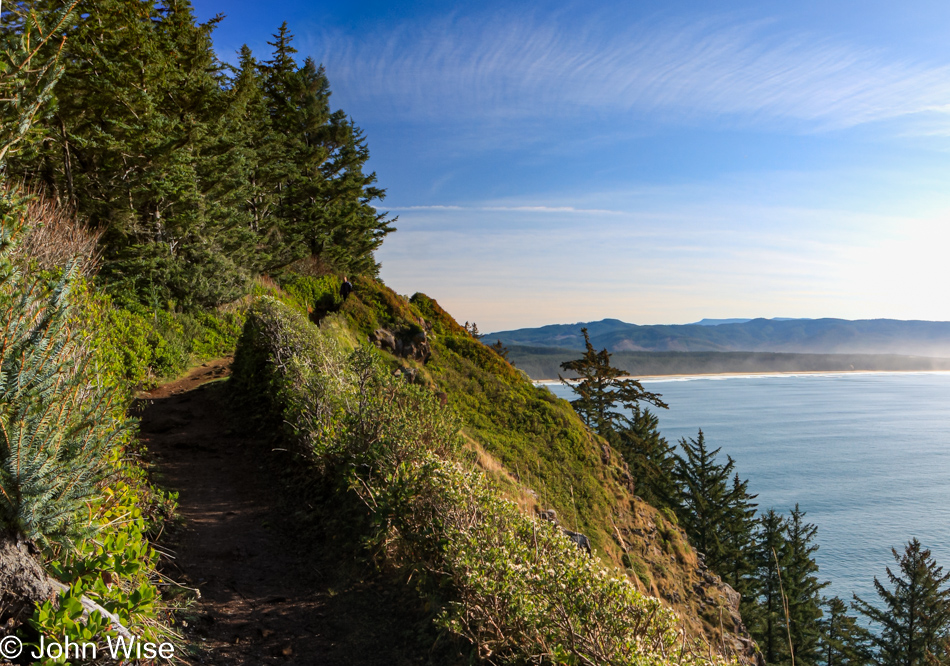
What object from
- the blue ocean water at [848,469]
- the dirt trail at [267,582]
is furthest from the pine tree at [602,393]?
the dirt trail at [267,582]

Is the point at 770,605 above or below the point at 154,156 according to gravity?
below

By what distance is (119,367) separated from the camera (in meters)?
9.37

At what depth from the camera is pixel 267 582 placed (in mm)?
5297

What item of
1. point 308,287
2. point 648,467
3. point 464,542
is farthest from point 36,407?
point 648,467

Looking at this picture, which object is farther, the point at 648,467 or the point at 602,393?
the point at 648,467

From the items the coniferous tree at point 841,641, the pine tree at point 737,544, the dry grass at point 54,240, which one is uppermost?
the dry grass at point 54,240


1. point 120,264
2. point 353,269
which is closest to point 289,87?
point 353,269

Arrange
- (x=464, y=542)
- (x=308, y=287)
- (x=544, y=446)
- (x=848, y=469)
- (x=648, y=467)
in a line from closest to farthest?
(x=464, y=542), (x=544, y=446), (x=308, y=287), (x=648, y=467), (x=848, y=469)

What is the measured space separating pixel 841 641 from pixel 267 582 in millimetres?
33483

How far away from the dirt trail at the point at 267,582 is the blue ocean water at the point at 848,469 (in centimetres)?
3983

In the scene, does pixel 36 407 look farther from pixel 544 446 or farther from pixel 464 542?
pixel 544 446

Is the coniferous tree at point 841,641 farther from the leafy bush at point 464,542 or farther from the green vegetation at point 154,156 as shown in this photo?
the green vegetation at point 154,156

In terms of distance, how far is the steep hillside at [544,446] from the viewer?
Result: 43.8ft

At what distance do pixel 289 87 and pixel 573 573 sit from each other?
102 ft
